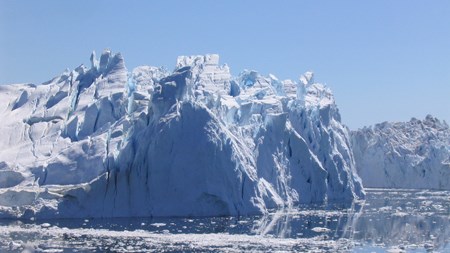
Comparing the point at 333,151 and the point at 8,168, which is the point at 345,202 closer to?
the point at 333,151

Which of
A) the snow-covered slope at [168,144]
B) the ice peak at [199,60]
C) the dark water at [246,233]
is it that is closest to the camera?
the dark water at [246,233]

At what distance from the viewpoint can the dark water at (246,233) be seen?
16.8 meters

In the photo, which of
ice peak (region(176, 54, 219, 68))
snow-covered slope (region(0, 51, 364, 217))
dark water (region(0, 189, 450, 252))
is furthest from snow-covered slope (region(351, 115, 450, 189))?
dark water (region(0, 189, 450, 252))

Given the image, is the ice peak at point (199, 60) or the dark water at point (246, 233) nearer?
the dark water at point (246, 233)

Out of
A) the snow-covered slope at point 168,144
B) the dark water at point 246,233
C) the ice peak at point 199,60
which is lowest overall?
the dark water at point 246,233

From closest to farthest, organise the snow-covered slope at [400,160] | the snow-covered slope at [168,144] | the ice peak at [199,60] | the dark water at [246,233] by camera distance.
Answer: the dark water at [246,233], the snow-covered slope at [168,144], the ice peak at [199,60], the snow-covered slope at [400,160]

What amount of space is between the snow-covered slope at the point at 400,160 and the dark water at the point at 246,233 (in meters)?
21.2

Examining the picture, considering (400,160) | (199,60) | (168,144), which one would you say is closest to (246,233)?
(168,144)

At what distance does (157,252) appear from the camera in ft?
51.5

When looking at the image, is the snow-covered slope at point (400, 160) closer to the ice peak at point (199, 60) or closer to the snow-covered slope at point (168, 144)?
the snow-covered slope at point (168, 144)

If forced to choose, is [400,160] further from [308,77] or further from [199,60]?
[199,60]

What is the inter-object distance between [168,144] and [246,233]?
18.8 ft

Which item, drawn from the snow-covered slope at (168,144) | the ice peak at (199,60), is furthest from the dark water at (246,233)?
the ice peak at (199,60)

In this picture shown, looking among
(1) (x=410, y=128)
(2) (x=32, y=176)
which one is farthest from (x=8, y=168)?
(1) (x=410, y=128)
